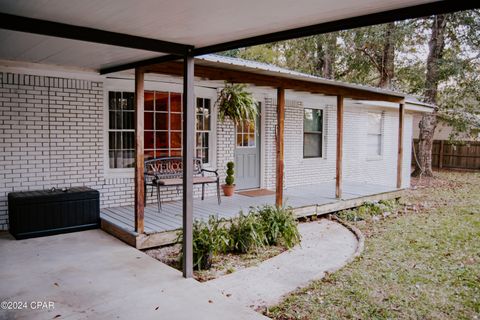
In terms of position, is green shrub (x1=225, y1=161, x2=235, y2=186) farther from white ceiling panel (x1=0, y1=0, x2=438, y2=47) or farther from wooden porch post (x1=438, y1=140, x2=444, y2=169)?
wooden porch post (x1=438, y1=140, x2=444, y2=169)

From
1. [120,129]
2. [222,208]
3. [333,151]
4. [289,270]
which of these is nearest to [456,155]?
[333,151]

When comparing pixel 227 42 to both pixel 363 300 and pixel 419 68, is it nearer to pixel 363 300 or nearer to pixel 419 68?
pixel 363 300

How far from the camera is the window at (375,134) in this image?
13.0 metres

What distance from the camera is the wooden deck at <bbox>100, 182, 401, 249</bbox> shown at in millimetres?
5582

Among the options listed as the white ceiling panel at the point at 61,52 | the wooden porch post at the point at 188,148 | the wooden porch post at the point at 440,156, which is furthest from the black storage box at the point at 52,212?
the wooden porch post at the point at 440,156

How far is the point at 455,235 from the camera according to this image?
6977mm

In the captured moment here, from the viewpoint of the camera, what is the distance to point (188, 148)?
4.41 m

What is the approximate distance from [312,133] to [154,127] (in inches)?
199

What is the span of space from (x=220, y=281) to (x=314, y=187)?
630 centimetres

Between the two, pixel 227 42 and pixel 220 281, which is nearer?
pixel 227 42

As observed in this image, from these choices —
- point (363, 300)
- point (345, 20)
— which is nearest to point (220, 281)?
point (363, 300)

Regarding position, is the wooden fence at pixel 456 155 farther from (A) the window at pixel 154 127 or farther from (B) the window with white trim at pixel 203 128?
(A) the window at pixel 154 127

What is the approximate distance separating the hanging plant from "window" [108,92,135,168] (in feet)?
6.16

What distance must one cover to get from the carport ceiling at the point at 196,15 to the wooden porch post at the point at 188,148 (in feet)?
1.16
